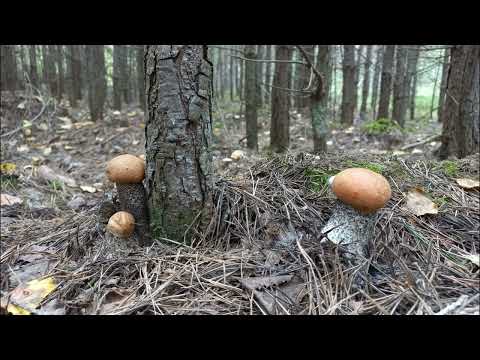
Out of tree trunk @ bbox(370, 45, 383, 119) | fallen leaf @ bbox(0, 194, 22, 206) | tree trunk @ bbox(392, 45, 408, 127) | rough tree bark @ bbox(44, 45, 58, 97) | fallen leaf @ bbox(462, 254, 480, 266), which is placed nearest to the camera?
fallen leaf @ bbox(462, 254, 480, 266)

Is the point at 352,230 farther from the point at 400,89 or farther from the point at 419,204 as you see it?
the point at 400,89

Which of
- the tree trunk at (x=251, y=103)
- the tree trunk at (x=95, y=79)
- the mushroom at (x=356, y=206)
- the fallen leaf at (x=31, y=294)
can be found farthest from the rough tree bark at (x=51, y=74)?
the mushroom at (x=356, y=206)

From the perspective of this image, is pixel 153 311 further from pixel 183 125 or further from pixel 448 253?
pixel 448 253

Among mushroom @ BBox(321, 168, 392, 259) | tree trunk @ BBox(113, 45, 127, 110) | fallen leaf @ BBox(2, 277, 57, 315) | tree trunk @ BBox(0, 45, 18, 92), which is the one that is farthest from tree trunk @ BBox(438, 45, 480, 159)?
tree trunk @ BBox(0, 45, 18, 92)

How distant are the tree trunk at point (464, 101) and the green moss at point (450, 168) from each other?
50.0 inches

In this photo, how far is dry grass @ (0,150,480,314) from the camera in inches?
65.7

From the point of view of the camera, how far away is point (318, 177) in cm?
255

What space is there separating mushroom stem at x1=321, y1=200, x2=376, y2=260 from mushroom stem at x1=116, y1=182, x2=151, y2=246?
1155 mm

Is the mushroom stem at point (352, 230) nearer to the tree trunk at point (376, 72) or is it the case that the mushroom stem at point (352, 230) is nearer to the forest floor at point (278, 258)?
the forest floor at point (278, 258)

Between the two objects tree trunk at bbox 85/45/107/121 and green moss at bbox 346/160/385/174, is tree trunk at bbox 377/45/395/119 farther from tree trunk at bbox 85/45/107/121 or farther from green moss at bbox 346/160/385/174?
green moss at bbox 346/160/385/174

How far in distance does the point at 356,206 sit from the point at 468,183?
1257mm

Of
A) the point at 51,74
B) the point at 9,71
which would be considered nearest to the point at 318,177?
the point at 9,71
